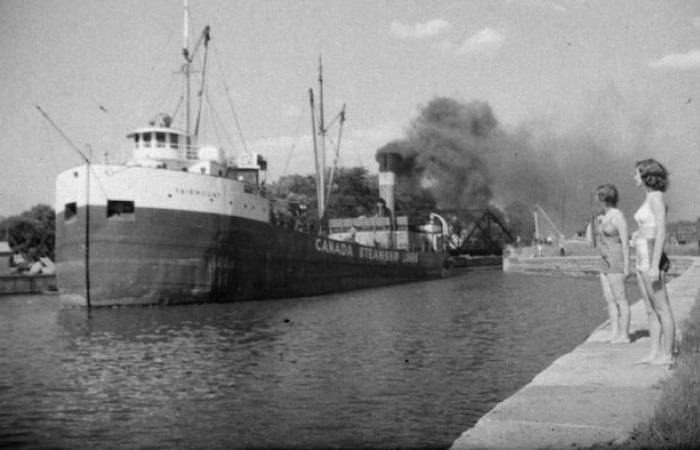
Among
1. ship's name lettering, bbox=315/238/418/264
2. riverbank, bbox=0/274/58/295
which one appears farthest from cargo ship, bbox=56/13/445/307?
riverbank, bbox=0/274/58/295

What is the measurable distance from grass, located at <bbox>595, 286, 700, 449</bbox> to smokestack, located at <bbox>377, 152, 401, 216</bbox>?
158ft

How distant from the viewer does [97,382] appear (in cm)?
980

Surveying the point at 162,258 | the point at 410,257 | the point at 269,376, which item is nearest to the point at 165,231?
the point at 162,258

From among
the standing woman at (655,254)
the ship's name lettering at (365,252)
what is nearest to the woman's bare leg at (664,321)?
the standing woman at (655,254)

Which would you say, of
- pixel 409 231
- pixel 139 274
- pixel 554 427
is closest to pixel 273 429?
pixel 554 427

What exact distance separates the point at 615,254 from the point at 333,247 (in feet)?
87.1

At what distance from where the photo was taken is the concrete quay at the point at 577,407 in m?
4.16

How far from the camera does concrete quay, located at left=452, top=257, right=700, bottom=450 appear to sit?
164 inches

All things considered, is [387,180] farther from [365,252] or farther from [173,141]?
[173,141]

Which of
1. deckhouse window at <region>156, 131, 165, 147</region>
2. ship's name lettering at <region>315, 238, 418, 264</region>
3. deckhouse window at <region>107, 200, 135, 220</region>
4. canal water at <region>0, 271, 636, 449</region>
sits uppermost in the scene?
deckhouse window at <region>156, 131, 165, 147</region>

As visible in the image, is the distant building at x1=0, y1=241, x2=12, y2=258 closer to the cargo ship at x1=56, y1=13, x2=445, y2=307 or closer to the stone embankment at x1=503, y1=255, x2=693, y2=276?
the cargo ship at x1=56, y1=13, x2=445, y2=307

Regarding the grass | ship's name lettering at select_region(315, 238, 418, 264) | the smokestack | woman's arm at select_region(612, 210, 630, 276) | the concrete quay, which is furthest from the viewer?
the smokestack

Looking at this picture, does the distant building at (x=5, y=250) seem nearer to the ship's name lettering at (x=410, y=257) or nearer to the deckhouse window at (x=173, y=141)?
the ship's name lettering at (x=410, y=257)

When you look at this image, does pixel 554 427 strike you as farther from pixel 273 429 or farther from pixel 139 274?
pixel 139 274
